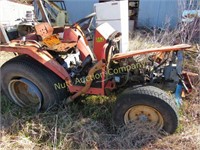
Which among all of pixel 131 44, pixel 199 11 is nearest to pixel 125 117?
pixel 131 44

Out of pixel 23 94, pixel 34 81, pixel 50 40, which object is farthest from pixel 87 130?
pixel 50 40

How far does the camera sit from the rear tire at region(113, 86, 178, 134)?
7.23 ft

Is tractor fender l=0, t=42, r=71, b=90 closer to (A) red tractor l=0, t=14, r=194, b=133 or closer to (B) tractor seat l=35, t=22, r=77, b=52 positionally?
(A) red tractor l=0, t=14, r=194, b=133

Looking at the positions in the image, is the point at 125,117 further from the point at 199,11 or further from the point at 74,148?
the point at 199,11

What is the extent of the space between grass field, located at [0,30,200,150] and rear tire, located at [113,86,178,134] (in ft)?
0.30

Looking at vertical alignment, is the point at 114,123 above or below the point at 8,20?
below

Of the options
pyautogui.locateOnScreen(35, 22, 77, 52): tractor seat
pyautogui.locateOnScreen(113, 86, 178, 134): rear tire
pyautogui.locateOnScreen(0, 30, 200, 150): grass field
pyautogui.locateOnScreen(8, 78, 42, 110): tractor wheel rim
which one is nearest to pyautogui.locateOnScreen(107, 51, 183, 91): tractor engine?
pyautogui.locateOnScreen(113, 86, 178, 134): rear tire

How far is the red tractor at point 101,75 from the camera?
2285 mm

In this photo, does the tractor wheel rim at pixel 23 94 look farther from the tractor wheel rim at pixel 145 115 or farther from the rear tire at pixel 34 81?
the tractor wheel rim at pixel 145 115

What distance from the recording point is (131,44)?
5.01 meters

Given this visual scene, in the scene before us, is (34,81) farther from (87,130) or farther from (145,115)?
(145,115)

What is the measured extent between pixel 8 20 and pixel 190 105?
240 inches

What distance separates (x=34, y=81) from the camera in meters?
2.69

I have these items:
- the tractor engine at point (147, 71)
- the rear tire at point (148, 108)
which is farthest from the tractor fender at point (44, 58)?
the rear tire at point (148, 108)
